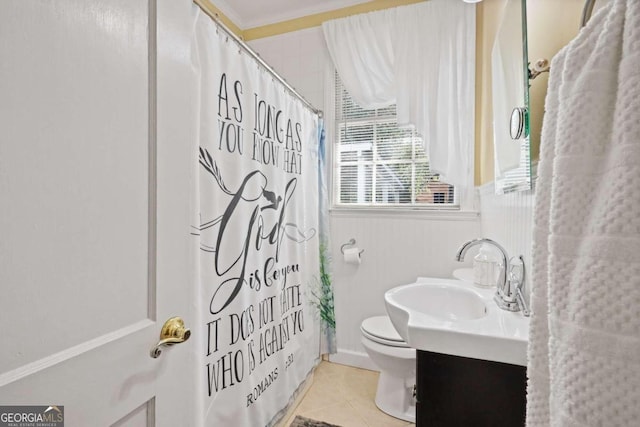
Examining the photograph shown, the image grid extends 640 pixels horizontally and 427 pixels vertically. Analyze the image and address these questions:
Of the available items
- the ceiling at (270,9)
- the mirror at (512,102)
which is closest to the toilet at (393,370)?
the mirror at (512,102)

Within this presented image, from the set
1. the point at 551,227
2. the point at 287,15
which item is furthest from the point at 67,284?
the point at 287,15

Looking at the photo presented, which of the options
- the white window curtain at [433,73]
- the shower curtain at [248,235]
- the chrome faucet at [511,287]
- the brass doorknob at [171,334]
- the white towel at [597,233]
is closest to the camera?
the white towel at [597,233]

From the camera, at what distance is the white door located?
424 millimetres

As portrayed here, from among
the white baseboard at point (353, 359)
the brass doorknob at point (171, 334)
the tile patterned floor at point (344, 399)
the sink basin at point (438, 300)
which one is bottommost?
the tile patterned floor at point (344, 399)

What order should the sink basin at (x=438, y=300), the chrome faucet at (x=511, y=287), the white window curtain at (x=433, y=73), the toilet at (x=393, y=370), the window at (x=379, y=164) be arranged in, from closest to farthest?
the chrome faucet at (x=511, y=287), the sink basin at (x=438, y=300), the toilet at (x=393, y=370), the white window curtain at (x=433, y=73), the window at (x=379, y=164)

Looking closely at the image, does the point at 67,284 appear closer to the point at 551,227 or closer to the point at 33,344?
the point at 33,344

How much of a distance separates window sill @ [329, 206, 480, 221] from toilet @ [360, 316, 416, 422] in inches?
31.2

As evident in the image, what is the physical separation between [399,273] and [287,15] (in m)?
2.21

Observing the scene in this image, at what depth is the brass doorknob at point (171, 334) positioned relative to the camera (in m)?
0.63

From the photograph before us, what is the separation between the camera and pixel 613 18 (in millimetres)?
374

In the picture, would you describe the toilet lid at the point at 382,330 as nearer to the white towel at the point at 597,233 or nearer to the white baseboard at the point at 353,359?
the white baseboard at the point at 353,359

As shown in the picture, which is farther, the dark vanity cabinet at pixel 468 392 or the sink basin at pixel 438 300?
the sink basin at pixel 438 300

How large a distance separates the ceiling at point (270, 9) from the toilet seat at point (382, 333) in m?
2.26

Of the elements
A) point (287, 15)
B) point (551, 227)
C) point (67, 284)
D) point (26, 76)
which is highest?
point (287, 15)
